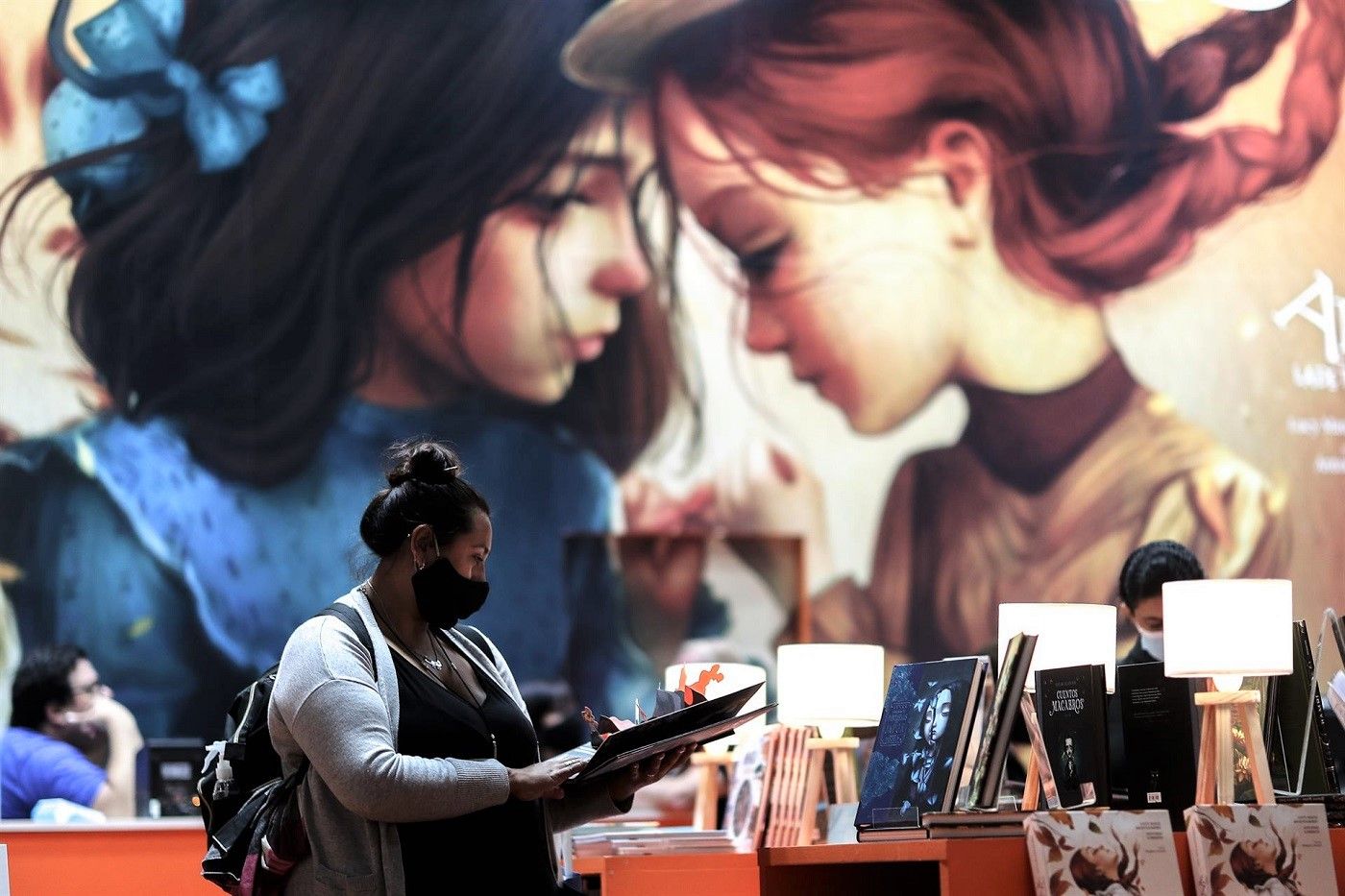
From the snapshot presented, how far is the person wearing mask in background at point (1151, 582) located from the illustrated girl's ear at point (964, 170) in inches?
195

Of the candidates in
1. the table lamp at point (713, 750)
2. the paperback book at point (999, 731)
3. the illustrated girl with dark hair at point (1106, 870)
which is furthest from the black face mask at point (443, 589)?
the table lamp at point (713, 750)

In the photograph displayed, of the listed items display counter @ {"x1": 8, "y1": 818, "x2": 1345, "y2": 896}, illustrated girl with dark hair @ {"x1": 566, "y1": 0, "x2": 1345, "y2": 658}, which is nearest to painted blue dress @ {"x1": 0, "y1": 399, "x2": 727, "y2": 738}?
illustrated girl with dark hair @ {"x1": 566, "y1": 0, "x2": 1345, "y2": 658}

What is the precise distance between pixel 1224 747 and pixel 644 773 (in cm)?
133

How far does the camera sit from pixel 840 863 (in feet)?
12.2

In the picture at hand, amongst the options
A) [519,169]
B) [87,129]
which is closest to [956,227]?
[519,169]

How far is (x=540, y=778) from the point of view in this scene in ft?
10.2

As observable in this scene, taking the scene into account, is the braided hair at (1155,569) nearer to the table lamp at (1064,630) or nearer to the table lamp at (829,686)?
the table lamp at (829,686)

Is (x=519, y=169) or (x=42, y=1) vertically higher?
(x=42, y=1)

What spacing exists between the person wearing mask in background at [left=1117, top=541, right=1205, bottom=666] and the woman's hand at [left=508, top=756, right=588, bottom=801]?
2.54 meters

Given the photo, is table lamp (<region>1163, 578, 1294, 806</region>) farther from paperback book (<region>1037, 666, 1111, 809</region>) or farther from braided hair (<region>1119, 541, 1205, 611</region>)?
braided hair (<region>1119, 541, 1205, 611</region>)

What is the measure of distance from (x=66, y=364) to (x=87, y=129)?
1.19m

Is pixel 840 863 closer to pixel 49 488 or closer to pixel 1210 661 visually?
pixel 1210 661

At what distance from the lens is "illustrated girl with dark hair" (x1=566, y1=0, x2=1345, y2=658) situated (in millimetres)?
9656

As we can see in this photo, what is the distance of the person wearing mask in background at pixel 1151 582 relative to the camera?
523 cm
